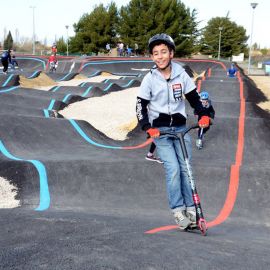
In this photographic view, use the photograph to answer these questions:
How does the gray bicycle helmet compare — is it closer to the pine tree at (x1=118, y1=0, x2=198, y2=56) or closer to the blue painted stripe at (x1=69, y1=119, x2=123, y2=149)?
the blue painted stripe at (x1=69, y1=119, x2=123, y2=149)

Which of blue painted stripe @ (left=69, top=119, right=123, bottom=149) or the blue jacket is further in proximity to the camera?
blue painted stripe @ (left=69, top=119, right=123, bottom=149)

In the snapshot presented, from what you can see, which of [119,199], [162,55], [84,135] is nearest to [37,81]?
[84,135]

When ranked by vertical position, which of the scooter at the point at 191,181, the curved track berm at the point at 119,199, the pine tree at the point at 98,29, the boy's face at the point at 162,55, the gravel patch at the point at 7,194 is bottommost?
the gravel patch at the point at 7,194

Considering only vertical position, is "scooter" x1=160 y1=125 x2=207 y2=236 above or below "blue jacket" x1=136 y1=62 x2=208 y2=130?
below

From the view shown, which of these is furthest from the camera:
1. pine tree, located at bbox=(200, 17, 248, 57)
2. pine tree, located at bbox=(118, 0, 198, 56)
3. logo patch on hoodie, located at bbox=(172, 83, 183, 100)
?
pine tree, located at bbox=(200, 17, 248, 57)

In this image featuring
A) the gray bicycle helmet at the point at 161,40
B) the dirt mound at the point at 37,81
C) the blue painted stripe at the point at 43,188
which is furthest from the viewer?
the dirt mound at the point at 37,81

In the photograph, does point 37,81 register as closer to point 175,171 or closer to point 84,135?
point 84,135

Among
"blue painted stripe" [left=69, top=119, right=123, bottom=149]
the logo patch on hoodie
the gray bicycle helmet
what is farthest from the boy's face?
"blue painted stripe" [left=69, top=119, right=123, bottom=149]

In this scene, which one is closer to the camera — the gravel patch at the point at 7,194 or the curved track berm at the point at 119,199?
the curved track berm at the point at 119,199

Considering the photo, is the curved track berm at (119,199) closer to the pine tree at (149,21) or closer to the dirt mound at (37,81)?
the dirt mound at (37,81)

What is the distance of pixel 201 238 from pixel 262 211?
316 cm

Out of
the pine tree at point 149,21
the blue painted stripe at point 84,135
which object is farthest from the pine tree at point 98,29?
the blue painted stripe at point 84,135

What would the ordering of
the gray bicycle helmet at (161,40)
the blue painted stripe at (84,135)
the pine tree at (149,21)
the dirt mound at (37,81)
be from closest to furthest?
the gray bicycle helmet at (161,40), the blue painted stripe at (84,135), the dirt mound at (37,81), the pine tree at (149,21)

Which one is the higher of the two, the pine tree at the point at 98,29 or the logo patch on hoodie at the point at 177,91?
the pine tree at the point at 98,29
